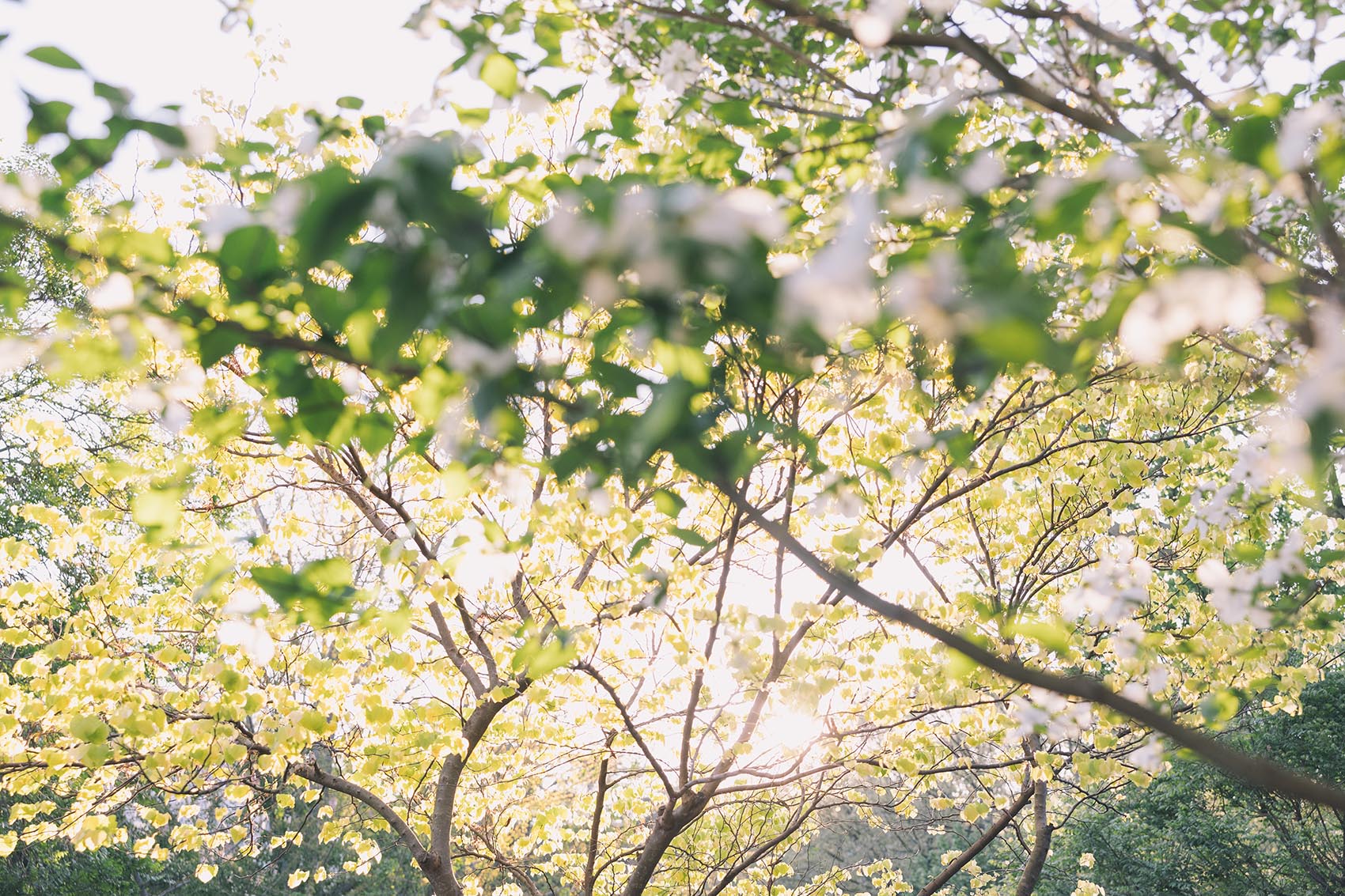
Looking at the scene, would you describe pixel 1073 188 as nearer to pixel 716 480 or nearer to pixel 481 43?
pixel 716 480

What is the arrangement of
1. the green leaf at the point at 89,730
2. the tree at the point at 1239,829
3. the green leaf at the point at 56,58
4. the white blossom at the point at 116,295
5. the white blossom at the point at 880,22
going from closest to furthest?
the green leaf at the point at 56,58
the white blossom at the point at 116,295
the white blossom at the point at 880,22
the green leaf at the point at 89,730
the tree at the point at 1239,829

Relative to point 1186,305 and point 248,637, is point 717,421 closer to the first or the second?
point 1186,305

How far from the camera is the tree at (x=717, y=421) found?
876 mm

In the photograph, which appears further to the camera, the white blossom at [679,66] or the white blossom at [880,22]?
the white blossom at [679,66]

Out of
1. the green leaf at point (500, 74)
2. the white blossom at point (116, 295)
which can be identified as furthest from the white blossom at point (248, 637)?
the green leaf at point (500, 74)

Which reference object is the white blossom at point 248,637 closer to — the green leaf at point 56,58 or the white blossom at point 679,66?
the green leaf at point 56,58

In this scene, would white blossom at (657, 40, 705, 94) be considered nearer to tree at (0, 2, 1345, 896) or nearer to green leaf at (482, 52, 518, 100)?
tree at (0, 2, 1345, 896)

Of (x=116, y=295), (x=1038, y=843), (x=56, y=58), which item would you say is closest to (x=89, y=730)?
(x=116, y=295)

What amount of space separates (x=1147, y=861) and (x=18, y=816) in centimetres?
1269

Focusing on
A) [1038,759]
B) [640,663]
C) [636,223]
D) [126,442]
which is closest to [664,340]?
[636,223]

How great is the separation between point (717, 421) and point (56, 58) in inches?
40.4

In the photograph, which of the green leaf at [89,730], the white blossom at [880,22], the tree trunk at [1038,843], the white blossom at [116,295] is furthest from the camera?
the tree trunk at [1038,843]

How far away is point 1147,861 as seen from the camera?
1101 centimetres

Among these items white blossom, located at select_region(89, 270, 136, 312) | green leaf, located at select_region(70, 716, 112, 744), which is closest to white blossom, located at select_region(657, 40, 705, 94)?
white blossom, located at select_region(89, 270, 136, 312)
